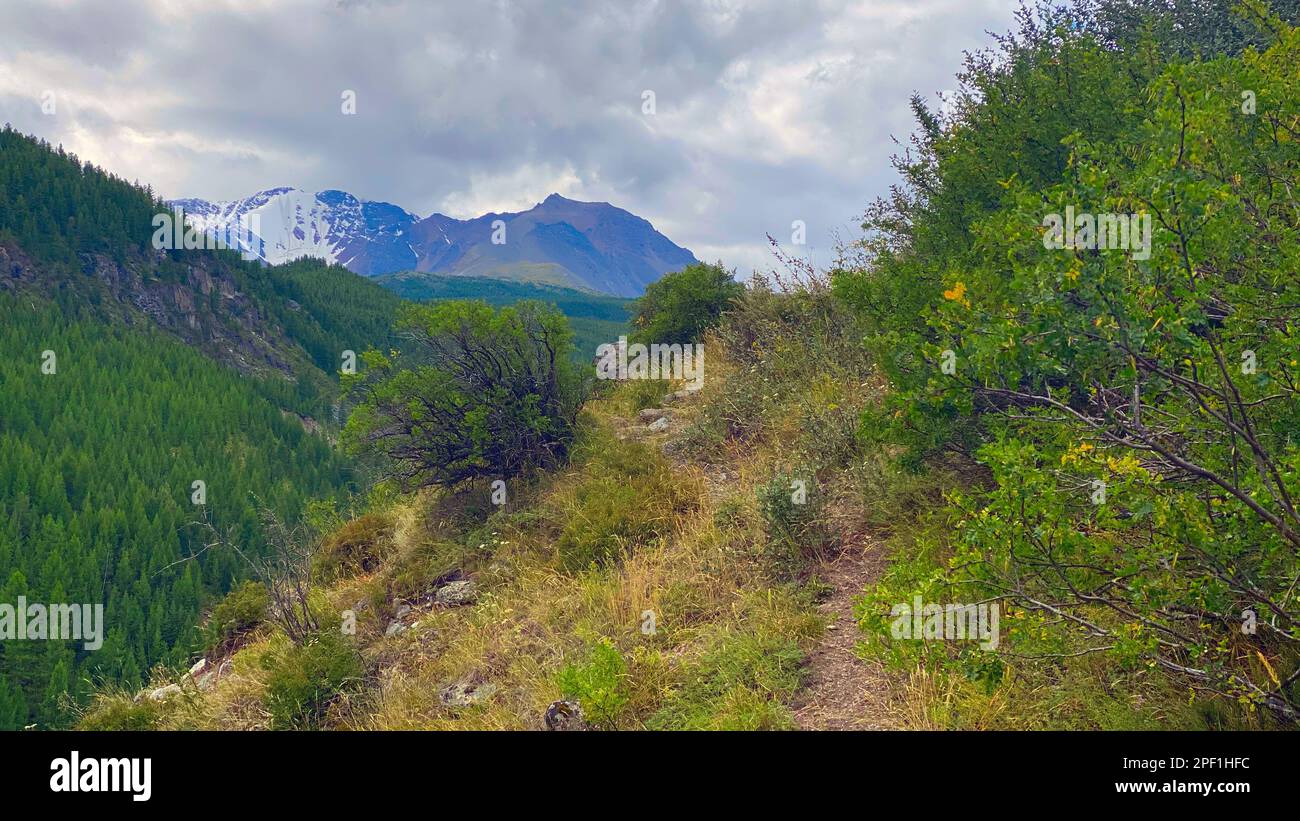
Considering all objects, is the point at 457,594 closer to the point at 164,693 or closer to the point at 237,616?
the point at 164,693

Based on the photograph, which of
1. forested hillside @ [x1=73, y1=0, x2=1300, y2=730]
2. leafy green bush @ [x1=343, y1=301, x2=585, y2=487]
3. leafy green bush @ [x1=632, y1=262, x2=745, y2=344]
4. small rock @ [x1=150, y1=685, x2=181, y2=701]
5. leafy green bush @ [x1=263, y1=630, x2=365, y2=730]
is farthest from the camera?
leafy green bush @ [x1=632, y1=262, x2=745, y2=344]

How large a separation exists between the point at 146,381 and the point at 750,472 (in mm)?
93623

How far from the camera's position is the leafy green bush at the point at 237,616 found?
9234 mm

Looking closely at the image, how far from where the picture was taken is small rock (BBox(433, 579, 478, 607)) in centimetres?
752

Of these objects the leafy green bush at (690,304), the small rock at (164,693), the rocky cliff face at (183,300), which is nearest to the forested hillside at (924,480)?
the small rock at (164,693)

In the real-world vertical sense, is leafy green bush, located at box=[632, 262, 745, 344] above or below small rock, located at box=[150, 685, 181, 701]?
above

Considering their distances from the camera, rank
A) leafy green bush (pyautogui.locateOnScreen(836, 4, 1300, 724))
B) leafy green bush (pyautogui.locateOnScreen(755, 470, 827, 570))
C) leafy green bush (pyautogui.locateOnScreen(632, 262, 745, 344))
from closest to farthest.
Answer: leafy green bush (pyautogui.locateOnScreen(836, 4, 1300, 724)), leafy green bush (pyautogui.locateOnScreen(755, 470, 827, 570)), leafy green bush (pyautogui.locateOnScreen(632, 262, 745, 344))

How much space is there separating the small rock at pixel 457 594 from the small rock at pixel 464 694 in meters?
1.71

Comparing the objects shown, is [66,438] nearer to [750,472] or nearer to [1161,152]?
[750,472]

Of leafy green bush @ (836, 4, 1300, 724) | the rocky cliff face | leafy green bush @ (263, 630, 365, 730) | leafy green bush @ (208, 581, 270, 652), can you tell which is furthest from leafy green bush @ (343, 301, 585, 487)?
the rocky cliff face

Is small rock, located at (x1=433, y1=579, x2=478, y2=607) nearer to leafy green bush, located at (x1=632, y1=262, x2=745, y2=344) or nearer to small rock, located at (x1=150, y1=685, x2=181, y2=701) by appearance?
small rock, located at (x1=150, y1=685, x2=181, y2=701)

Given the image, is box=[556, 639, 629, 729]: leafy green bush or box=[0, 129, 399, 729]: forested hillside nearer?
box=[556, 639, 629, 729]: leafy green bush

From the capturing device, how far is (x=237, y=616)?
30.7 ft

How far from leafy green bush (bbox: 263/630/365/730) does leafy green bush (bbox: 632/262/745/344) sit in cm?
856
